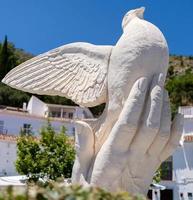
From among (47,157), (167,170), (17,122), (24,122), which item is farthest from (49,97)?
(47,157)

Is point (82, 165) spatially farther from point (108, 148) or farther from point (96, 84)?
point (96, 84)

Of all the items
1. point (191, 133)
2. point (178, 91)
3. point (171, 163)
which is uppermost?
point (178, 91)

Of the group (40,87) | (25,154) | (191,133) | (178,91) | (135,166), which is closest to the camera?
(135,166)

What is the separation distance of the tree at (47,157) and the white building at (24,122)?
148 cm

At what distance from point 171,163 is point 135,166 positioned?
22930 mm

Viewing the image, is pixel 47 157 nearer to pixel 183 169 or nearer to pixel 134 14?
pixel 134 14

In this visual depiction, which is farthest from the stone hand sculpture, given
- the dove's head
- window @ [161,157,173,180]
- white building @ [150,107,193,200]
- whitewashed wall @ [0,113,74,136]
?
whitewashed wall @ [0,113,74,136]

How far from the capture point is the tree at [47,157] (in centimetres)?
1579

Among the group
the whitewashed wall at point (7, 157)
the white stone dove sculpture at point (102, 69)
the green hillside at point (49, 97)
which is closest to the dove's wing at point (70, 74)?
the white stone dove sculpture at point (102, 69)

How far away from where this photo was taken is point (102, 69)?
6.93m

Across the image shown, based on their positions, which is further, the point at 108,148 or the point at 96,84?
the point at 96,84

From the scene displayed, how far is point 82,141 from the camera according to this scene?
22.0 ft

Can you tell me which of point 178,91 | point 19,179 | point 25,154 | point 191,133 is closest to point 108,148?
point 19,179

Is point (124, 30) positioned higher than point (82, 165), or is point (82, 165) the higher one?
point (124, 30)
